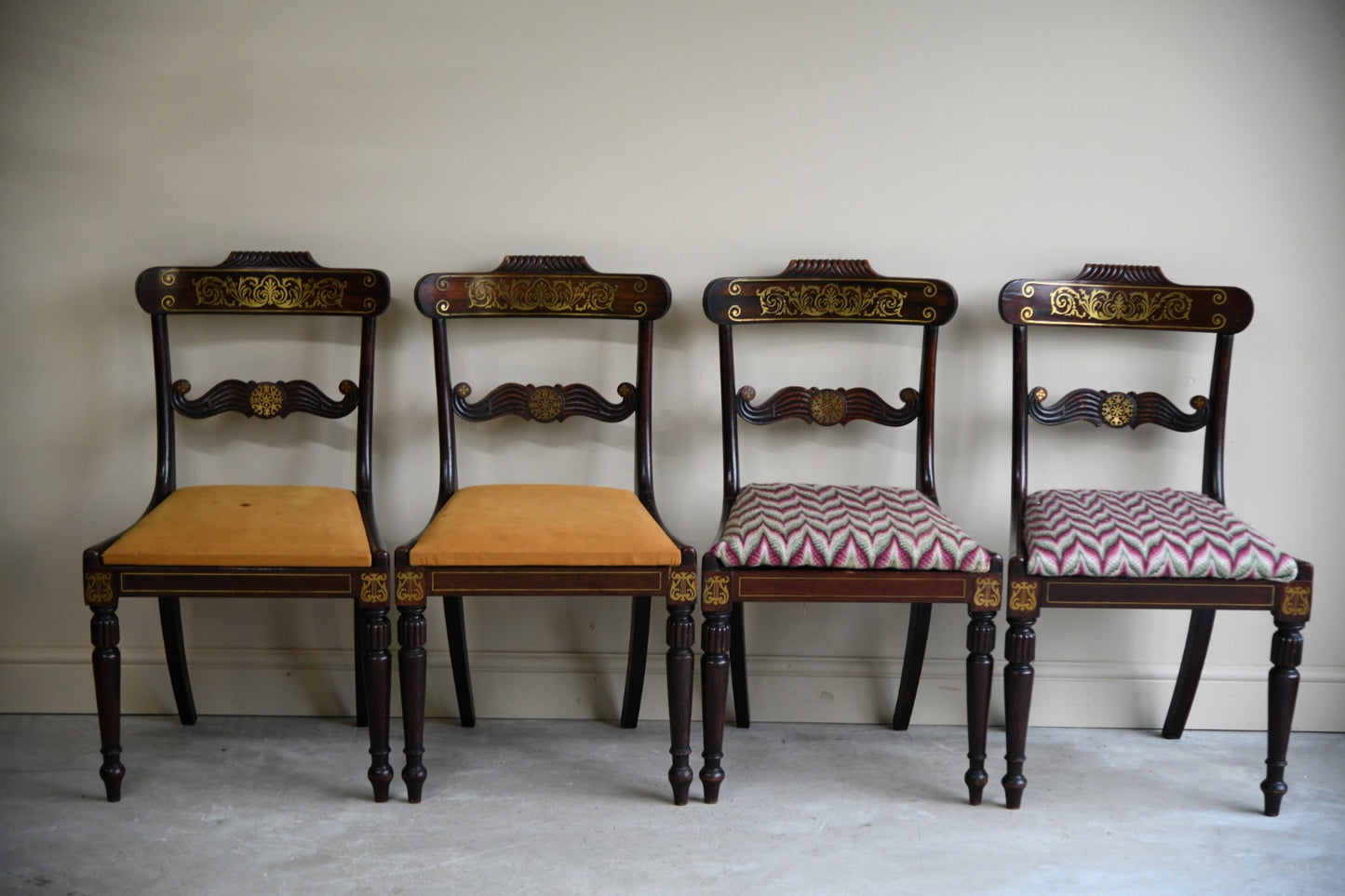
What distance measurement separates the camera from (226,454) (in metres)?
2.89

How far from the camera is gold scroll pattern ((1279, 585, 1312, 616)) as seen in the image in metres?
2.34

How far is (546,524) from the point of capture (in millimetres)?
2344

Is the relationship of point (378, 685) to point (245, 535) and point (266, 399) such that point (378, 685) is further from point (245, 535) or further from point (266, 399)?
point (266, 399)

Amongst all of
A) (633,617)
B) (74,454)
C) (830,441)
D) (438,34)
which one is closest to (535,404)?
(633,617)

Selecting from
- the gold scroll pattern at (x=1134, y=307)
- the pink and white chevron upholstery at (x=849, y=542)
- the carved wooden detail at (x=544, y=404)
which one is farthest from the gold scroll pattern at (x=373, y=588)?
the gold scroll pattern at (x=1134, y=307)

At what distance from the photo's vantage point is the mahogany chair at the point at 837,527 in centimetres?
233

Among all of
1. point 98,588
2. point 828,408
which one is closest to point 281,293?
point 98,588

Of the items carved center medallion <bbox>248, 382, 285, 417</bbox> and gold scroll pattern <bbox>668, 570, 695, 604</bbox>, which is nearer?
A: gold scroll pattern <bbox>668, 570, 695, 604</bbox>

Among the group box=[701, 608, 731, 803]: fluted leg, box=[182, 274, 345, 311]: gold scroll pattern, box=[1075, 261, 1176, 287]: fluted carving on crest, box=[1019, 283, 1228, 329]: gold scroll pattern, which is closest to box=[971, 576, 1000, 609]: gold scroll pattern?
box=[701, 608, 731, 803]: fluted leg

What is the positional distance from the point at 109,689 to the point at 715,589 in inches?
48.3

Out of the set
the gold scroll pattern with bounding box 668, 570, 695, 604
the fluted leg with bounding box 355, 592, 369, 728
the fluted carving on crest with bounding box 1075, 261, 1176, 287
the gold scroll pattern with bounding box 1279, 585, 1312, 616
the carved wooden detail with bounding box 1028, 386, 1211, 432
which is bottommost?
the fluted leg with bounding box 355, 592, 369, 728

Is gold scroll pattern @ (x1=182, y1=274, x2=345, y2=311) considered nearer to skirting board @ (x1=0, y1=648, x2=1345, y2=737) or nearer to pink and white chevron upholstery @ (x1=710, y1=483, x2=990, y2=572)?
skirting board @ (x1=0, y1=648, x2=1345, y2=737)

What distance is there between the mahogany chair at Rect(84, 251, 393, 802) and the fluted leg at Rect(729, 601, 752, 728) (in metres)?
0.85

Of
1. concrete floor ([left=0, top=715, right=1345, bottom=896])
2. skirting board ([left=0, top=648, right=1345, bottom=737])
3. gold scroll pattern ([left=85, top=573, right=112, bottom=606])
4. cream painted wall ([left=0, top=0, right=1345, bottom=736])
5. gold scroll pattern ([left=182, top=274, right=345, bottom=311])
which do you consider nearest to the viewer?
concrete floor ([left=0, top=715, right=1345, bottom=896])
